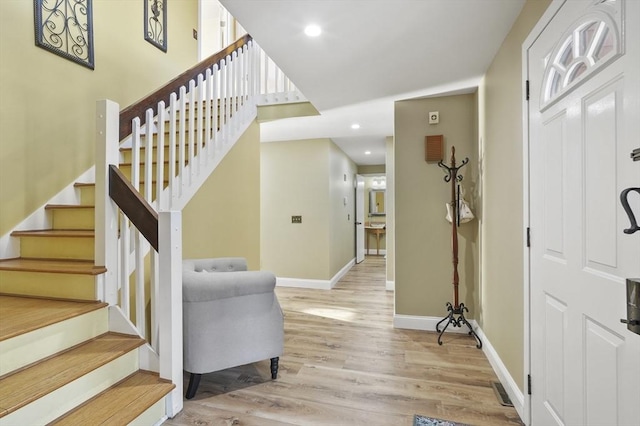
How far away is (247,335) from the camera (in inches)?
80.1

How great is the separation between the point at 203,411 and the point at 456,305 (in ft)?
7.72

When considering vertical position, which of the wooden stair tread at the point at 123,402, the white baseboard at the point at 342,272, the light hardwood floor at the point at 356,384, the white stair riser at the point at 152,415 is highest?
the wooden stair tread at the point at 123,402

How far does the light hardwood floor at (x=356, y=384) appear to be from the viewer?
1.80 metres

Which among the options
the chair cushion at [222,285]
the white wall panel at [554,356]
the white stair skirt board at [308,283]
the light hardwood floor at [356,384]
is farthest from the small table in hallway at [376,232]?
the white wall panel at [554,356]

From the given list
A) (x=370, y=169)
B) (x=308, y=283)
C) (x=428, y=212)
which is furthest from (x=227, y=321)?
(x=370, y=169)

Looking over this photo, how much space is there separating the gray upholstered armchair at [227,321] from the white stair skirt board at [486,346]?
152cm

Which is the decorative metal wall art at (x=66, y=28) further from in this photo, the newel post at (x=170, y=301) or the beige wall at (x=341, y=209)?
the beige wall at (x=341, y=209)

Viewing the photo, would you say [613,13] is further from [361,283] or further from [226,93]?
[361,283]

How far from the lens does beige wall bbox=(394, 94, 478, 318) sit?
3.09 meters

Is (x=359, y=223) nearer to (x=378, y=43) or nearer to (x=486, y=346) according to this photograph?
(x=486, y=346)

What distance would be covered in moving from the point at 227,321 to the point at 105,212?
99cm

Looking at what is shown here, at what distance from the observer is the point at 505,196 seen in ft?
6.99

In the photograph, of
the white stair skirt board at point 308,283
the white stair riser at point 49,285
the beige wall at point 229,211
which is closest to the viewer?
the white stair riser at point 49,285

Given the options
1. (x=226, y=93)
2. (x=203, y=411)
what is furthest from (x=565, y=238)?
(x=226, y=93)
